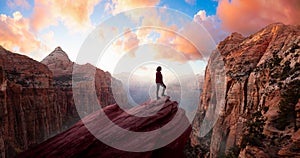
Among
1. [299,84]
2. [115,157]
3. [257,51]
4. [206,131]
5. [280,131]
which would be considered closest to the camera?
[280,131]

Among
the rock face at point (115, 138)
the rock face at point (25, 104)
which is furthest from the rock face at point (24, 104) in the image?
the rock face at point (115, 138)

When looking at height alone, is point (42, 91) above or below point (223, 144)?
above

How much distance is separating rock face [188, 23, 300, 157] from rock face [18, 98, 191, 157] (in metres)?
4.84

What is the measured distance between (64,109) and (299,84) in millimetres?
92863

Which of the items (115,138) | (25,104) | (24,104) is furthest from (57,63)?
(115,138)

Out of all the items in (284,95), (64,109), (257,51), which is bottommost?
(64,109)

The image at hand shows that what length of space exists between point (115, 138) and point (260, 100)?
391 inches

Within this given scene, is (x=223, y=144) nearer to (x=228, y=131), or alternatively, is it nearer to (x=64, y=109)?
(x=228, y=131)

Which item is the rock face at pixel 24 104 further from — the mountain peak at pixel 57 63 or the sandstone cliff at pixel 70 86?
the mountain peak at pixel 57 63

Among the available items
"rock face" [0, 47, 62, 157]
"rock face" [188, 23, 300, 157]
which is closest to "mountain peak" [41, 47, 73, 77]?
"rock face" [0, 47, 62, 157]

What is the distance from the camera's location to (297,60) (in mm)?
12266

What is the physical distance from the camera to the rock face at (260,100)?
9812mm

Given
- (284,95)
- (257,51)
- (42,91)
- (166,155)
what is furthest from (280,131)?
(42,91)

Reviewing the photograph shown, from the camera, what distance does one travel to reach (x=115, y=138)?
43.9ft
